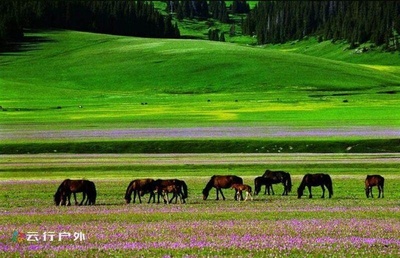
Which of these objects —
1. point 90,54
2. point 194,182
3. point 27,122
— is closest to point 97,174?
point 194,182

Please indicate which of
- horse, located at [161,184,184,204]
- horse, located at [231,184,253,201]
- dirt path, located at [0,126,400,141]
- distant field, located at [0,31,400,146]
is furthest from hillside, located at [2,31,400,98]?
horse, located at [231,184,253,201]

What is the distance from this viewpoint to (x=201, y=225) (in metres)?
21.0

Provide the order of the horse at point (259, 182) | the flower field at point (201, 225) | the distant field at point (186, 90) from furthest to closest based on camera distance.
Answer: the distant field at point (186, 90) → the horse at point (259, 182) → the flower field at point (201, 225)

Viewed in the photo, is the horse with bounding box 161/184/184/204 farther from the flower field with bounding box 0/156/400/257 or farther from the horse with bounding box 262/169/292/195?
the horse with bounding box 262/169/292/195

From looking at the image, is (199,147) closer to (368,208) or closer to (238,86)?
(368,208)

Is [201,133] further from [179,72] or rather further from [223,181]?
[179,72]

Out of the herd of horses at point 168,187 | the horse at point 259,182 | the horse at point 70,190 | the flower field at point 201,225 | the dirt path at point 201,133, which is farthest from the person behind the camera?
the dirt path at point 201,133

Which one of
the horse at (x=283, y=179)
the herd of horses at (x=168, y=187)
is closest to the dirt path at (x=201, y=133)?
the horse at (x=283, y=179)

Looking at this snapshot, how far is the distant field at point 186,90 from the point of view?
8338 cm

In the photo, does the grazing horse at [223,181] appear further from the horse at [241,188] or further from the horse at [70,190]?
the horse at [70,190]

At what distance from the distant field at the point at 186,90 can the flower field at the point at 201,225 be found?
40.7m

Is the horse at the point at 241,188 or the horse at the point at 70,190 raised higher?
the horse at the point at 70,190

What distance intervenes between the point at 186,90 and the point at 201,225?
411 ft

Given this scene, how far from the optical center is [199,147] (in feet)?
193
